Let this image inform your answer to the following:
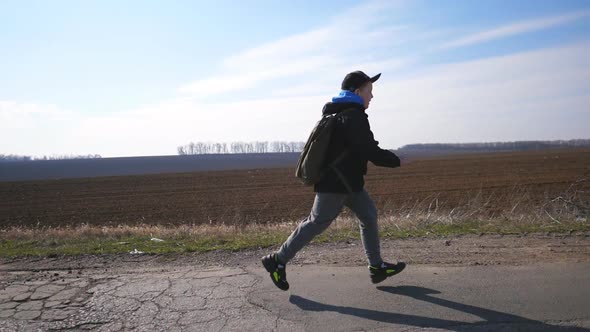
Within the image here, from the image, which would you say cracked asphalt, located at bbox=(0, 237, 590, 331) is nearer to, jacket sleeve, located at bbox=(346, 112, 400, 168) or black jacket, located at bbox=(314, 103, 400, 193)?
black jacket, located at bbox=(314, 103, 400, 193)

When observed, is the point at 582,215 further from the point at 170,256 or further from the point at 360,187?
the point at 170,256

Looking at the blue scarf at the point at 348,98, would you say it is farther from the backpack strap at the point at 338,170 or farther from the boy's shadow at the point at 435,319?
the boy's shadow at the point at 435,319

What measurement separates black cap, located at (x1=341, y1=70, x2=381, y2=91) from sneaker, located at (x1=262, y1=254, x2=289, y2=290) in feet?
5.23

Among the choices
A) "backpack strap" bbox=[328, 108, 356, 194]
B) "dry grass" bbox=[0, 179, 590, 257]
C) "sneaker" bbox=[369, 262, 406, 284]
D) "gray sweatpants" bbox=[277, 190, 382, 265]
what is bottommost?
"dry grass" bbox=[0, 179, 590, 257]

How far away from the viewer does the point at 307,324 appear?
284 cm

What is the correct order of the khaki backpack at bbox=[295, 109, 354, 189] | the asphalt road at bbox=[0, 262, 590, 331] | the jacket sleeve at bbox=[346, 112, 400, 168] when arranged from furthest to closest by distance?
1. the khaki backpack at bbox=[295, 109, 354, 189]
2. the jacket sleeve at bbox=[346, 112, 400, 168]
3. the asphalt road at bbox=[0, 262, 590, 331]

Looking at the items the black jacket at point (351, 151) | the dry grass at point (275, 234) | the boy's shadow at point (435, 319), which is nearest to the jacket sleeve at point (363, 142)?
the black jacket at point (351, 151)

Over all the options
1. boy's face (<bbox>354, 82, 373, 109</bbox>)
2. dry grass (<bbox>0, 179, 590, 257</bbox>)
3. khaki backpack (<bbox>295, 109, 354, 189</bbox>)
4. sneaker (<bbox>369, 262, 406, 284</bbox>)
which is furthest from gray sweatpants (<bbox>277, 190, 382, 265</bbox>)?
dry grass (<bbox>0, 179, 590, 257</bbox>)

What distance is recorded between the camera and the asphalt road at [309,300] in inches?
112

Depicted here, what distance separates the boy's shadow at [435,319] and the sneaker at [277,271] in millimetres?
145

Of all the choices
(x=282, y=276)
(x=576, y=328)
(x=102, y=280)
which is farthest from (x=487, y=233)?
(x=102, y=280)

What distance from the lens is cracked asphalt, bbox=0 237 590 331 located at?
2846 millimetres

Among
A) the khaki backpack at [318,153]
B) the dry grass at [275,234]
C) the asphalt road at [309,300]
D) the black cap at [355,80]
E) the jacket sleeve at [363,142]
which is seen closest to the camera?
the asphalt road at [309,300]

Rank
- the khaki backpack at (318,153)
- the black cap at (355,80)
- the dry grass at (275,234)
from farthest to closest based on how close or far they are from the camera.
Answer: the dry grass at (275,234)
the black cap at (355,80)
the khaki backpack at (318,153)
